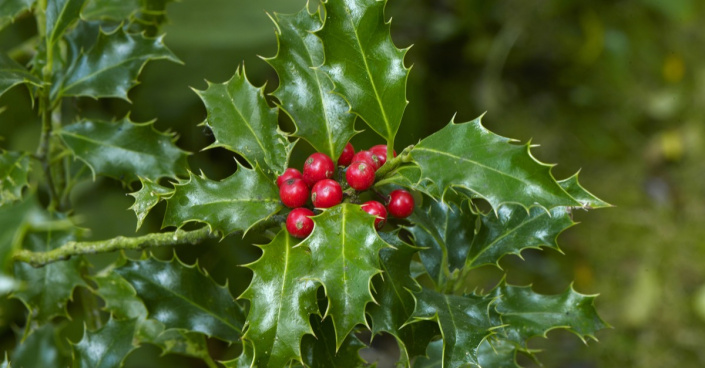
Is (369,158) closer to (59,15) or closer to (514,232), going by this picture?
(514,232)

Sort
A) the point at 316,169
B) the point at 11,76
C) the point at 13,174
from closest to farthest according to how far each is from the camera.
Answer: the point at 316,169 < the point at 11,76 < the point at 13,174

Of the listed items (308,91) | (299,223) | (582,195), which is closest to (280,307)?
(299,223)

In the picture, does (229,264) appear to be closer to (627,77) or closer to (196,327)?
(196,327)

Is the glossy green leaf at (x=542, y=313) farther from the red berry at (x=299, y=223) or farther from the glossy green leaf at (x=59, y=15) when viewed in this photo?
the glossy green leaf at (x=59, y=15)

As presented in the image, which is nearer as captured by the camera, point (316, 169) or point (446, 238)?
point (316, 169)

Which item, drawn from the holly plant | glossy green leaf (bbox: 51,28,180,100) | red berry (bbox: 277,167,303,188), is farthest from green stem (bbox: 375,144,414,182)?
glossy green leaf (bbox: 51,28,180,100)

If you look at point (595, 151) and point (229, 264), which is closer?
point (229, 264)

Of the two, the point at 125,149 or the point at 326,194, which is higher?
the point at 326,194

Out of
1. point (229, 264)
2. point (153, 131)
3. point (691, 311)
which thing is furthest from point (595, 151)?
point (153, 131)
